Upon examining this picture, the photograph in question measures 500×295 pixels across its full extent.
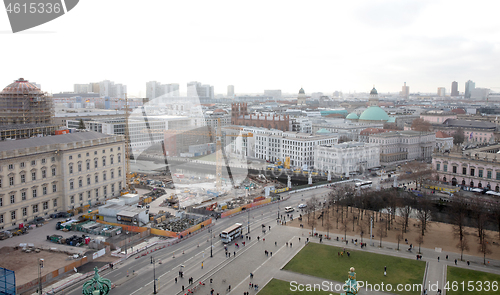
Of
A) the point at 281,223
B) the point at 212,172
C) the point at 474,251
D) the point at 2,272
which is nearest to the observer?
the point at 2,272

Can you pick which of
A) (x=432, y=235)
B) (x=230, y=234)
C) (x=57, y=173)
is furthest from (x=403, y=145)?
(x=57, y=173)

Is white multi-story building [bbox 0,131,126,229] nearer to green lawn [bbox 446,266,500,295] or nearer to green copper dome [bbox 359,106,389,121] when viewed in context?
green lawn [bbox 446,266,500,295]

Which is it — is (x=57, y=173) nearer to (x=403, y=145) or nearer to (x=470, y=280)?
(x=470, y=280)

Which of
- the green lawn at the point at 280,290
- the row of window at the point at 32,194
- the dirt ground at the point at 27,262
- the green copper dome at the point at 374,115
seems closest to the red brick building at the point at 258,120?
the green copper dome at the point at 374,115

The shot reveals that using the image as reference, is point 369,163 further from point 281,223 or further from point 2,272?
point 2,272

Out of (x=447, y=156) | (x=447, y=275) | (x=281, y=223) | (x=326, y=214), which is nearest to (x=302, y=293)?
(x=447, y=275)

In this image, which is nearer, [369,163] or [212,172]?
[212,172]

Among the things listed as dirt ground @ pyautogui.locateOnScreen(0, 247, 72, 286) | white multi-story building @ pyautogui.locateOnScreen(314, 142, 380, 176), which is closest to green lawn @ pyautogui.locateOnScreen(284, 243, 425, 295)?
dirt ground @ pyautogui.locateOnScreen(0, 247, 72, 286)
